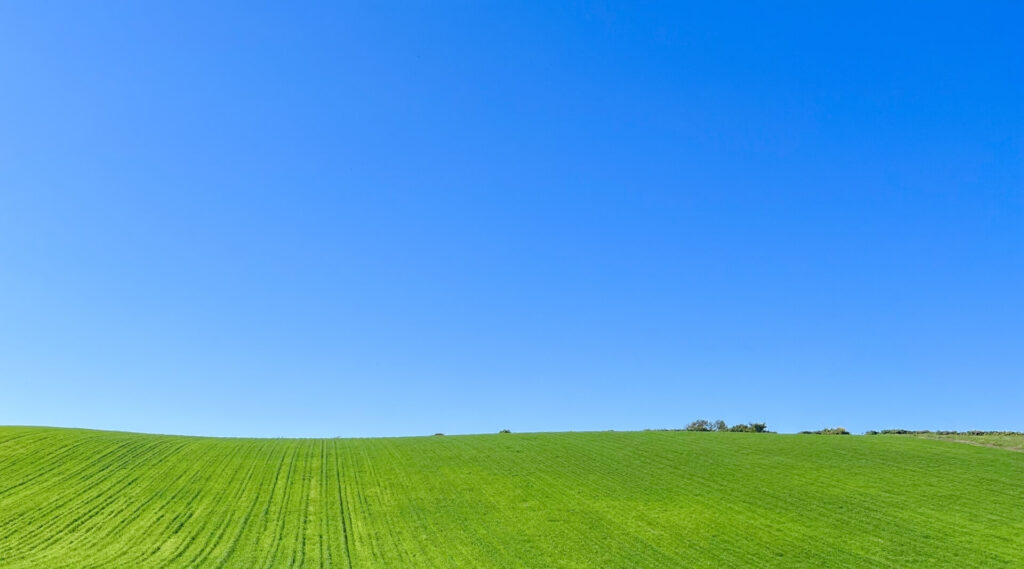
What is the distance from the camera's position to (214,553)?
2469 centimetres

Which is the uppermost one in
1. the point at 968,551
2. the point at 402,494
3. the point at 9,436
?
the point at 9,436

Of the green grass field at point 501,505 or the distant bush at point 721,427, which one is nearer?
the green grass field at point 501,505

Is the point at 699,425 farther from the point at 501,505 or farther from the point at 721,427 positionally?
the point at 501,505

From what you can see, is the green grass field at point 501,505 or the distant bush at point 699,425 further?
the distant bush at point 699,425

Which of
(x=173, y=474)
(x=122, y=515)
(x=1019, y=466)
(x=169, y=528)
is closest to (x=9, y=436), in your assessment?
(x=173, y=474)

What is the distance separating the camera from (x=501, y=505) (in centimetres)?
3253

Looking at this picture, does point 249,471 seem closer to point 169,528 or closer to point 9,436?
point 169,528

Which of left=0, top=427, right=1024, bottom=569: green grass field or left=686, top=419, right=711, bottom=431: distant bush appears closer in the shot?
left=0, top=427, right=1024, bottom=569: green grass field

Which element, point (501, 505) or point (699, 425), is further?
point (699, 425)

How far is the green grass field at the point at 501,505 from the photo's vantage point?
25344 mm

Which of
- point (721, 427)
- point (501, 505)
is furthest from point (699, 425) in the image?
point (501, 505)

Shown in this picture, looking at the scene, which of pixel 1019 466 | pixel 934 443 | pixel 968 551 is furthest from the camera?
pixel 934 443

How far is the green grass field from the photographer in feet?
83.1

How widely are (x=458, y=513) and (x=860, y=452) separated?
28944 millimetres
